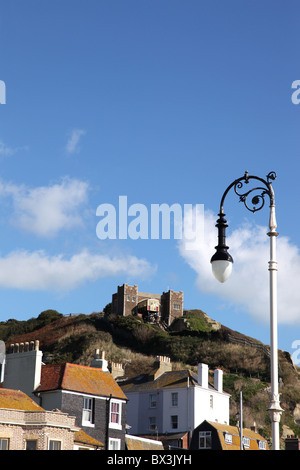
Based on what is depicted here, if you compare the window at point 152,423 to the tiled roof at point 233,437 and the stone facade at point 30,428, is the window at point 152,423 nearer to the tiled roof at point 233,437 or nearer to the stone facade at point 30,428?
the tiled roof at point 233,437

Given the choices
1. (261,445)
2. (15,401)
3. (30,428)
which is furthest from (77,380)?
(261,445)

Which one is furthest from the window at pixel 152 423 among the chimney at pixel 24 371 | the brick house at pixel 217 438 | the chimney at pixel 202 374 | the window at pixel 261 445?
the chimney at pixel 24 371

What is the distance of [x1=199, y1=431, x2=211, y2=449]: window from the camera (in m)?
50.0

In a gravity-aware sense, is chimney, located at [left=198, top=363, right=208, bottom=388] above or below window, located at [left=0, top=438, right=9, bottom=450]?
above

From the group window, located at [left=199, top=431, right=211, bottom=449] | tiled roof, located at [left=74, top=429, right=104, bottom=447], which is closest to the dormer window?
window, located at [left=199, top=431, right=211, bottom=449]

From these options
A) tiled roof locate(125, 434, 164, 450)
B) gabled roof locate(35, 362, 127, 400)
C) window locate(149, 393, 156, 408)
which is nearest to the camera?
gabled roof locate(35, 362, 127, 400)

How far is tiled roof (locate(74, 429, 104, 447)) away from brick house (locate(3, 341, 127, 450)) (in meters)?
1.36

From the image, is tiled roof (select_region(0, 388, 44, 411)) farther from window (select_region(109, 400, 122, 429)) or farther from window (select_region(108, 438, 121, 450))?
window (select_region(108, 438, 121, 450))

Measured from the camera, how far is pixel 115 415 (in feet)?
136

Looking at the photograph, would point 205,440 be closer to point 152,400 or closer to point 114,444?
point 152,400

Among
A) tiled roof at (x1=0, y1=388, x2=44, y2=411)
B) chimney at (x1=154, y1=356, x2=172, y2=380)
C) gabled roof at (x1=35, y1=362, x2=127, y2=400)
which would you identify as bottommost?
tiled roof at (x1=0, y1=388, x2=44, y2=411)

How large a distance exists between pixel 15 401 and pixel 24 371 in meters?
5.23

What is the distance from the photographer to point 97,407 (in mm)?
40656
